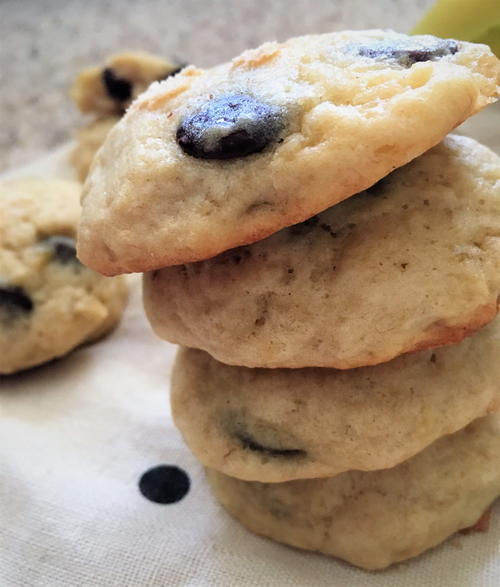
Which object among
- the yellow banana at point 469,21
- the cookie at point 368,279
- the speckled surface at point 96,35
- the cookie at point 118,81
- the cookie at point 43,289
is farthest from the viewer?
the speckled surface at point 96,35

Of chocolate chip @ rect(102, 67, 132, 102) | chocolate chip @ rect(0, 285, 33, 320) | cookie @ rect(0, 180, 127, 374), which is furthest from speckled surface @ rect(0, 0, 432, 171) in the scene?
chocolate chip @ rect(0, 285, 33, 320)

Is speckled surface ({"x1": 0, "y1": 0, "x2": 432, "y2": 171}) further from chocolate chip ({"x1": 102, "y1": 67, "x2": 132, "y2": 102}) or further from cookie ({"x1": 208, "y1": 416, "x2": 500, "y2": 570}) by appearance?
cookie ({"x1": 208, "y1": 416, "x2": 500, "y2": 570})

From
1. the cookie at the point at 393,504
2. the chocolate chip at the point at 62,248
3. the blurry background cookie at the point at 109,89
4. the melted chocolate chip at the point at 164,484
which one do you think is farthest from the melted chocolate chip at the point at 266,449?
the blurry background cookie at the point at 109,89

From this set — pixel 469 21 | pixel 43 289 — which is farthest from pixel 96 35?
pixel 469 21

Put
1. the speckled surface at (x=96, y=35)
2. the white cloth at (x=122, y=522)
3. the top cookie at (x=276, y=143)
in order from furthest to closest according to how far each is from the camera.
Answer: the speckled surface at (x=96, y=35) → the white cloth at (x=122, y=522) → the top cookie at (x=276, y=143)

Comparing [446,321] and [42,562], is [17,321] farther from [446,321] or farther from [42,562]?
[446,321]

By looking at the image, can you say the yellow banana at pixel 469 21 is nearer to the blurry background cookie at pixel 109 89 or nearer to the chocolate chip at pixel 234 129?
the chocolate chip at pixel 234 129
